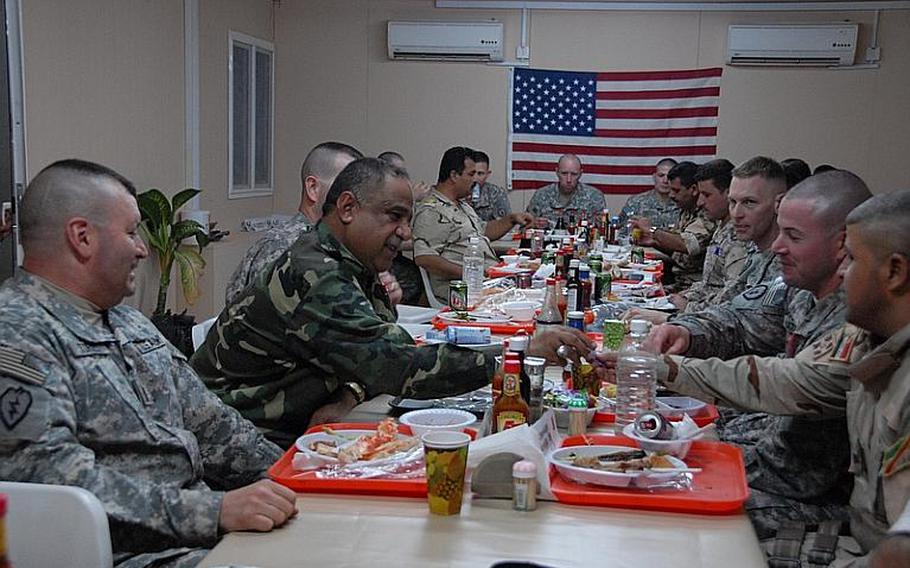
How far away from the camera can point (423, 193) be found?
21.4 feet

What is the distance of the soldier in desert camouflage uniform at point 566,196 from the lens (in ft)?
29.2

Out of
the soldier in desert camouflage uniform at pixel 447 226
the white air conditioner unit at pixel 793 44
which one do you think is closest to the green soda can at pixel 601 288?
the soldier in desert camouflage uniform at pixel 447 226

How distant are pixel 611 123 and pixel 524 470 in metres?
8.07

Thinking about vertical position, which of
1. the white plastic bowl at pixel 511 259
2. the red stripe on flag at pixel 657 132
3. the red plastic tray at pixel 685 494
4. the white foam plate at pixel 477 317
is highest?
the red stripe on flag at pixel 657 132

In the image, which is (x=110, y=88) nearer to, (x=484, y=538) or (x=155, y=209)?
(x=155, y=209)

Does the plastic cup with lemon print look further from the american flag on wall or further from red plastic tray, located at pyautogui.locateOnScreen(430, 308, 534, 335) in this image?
the american flag on wall

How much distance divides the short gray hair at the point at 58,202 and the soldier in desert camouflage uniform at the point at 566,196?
7.18 meters

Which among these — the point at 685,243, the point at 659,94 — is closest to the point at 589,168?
the point at 659,94

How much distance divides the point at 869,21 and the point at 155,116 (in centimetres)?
671

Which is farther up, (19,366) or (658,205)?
(19,366)

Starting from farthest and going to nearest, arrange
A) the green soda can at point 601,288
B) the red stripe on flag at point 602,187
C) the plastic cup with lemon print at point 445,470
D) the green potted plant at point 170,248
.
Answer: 1. the red stripe on flag at point 602,187
2. the green potted plant at point 170,248
3. the green soda can at point 601,288
4. the plastic cup with lemon print at point 445,470

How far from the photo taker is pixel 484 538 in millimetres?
1570

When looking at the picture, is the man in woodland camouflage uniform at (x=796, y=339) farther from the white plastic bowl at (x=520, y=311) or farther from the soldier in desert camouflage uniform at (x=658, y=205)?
the soldier in desert camouflage uniform at (x=658, y=205)

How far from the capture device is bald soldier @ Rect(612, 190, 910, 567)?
1.86 m
